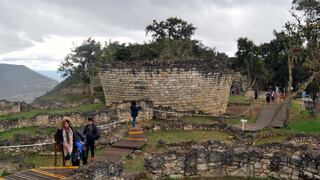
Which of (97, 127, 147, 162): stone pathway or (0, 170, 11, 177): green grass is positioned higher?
(97, 127, 147, 162): stone pathway

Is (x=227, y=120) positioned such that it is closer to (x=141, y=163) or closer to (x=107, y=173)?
(x=141, y=163)

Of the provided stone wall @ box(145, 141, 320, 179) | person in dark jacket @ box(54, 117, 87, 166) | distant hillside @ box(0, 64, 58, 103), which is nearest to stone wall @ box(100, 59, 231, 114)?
person in dark jacket @ box(54, 117, 87, 166)

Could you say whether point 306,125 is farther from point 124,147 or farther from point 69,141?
point 69,141

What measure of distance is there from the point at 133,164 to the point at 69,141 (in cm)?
277

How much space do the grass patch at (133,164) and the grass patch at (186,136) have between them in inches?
157

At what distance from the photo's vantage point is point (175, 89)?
26562mm

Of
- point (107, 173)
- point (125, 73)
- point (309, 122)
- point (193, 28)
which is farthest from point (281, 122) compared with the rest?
point (193, 28)

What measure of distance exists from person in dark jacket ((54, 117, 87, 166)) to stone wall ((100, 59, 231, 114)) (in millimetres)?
13395

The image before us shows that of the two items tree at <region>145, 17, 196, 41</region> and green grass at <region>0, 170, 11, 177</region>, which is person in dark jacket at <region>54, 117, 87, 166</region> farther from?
tree at <region>145, 17, 196, 41</region>

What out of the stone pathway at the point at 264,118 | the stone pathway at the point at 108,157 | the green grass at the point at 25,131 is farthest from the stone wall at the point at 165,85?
the green grass at the point at 25,131

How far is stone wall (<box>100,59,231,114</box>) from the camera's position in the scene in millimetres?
26391

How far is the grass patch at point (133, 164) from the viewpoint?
514 inches

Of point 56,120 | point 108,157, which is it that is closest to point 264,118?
point 56,120

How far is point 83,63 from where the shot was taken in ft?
199
